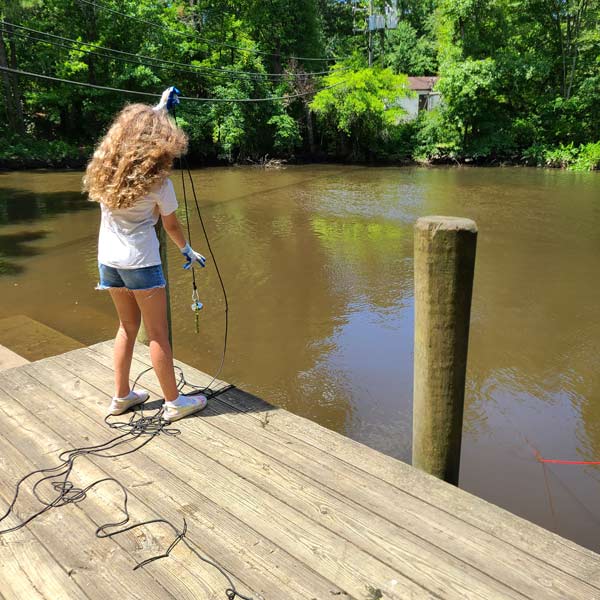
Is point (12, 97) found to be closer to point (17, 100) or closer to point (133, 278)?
point (17, 100)

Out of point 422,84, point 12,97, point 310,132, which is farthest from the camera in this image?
point 422,84

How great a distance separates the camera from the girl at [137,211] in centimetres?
248

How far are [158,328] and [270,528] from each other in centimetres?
118

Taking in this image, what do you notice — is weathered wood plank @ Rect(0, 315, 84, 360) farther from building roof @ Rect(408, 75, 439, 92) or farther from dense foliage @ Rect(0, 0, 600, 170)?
building roof @ Rect(408, 75, 439, 92)

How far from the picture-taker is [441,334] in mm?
2402

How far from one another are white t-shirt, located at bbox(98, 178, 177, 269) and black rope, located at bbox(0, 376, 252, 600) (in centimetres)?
90

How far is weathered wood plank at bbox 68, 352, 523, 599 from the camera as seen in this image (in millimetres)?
1908

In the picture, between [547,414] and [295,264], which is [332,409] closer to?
[547,414]

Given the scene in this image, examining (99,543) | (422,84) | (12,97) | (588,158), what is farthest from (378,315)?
(422,84)

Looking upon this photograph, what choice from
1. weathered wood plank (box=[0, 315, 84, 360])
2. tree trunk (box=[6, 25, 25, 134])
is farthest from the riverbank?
weathered wood plank (box=[0, 315, 84, 360])

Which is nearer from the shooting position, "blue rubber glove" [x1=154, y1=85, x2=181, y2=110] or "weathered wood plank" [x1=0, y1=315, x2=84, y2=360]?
"blue rubber glove" [x1=154, y1=85, x2=181, y2=110]

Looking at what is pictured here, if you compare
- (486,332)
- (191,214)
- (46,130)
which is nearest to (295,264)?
(486,332)

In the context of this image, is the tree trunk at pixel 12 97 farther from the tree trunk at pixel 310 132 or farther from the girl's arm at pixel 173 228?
the girl's arm at pixel 173 228

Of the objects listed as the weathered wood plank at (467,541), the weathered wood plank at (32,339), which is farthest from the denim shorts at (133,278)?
the weathered wood plank at (32,339)
